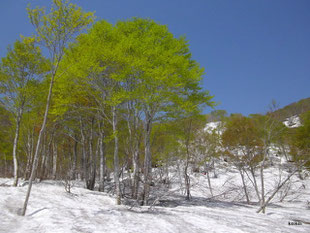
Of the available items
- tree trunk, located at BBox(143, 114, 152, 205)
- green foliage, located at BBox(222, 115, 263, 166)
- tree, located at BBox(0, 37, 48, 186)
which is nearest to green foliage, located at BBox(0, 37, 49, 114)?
tree, located at BBox(0, 37, 48, 186)

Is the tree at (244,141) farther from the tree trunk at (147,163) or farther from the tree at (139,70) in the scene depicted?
the tree trunk at (147,163)

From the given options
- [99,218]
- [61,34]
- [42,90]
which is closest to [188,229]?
[99,218]

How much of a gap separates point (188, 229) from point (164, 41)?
29.2ft

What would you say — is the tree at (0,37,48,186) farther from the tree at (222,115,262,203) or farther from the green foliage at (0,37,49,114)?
the tree at (222,115,262,203)

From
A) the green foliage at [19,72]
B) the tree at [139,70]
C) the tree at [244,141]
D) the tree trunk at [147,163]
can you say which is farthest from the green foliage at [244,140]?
the green foliage at [19,72]

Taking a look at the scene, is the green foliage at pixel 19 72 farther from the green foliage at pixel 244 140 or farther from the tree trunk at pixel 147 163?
the green foliage at pixel 244 140

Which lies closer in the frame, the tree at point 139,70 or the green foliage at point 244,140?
the tree at point 139,70

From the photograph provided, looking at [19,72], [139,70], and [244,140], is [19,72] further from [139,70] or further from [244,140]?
[244,140]

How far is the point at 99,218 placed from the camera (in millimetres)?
5703

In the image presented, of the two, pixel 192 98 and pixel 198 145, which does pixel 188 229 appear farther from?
pixel 198 145

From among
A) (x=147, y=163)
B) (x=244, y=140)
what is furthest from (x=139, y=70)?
(x=244, y=140)

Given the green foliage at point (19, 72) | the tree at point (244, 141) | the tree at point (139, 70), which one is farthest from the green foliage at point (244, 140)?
the green foliage at point (19, 72)

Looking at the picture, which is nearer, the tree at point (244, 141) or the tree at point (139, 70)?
the tree at point (139, 70)

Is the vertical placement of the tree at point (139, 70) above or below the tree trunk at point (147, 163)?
above
